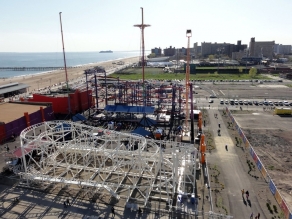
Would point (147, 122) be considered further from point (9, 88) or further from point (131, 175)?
point (9, 88)

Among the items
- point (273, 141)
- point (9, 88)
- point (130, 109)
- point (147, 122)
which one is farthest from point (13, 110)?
point (273, 141)

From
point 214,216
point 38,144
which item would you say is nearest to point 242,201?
point 214,216

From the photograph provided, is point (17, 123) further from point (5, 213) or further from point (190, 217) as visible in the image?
point (190, 217)

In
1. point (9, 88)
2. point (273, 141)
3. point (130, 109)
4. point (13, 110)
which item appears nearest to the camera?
point (273, 141)

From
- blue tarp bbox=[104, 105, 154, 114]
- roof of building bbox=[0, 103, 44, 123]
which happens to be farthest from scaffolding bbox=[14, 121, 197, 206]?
blue tarp bbox=[104, 105, 154, 114]

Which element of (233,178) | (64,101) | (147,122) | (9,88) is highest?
(9,88)

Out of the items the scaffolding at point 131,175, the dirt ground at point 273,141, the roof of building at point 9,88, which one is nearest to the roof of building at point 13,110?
the scaffolding at point 131,175
